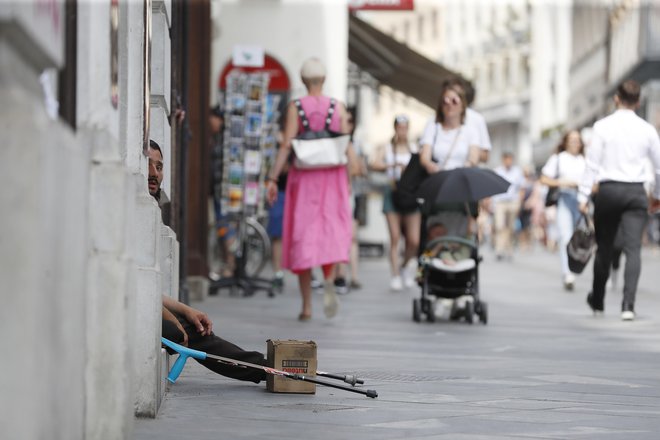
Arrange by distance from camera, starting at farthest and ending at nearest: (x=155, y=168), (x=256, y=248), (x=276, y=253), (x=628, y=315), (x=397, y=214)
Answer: (x=256, y=248), (x=397, y=214), (x=276, y=253), (x=628, y=315), (x=155, y=168)

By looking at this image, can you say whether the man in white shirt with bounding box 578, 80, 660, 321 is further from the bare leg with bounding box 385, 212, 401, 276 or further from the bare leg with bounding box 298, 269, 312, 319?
the bare leg with bounding box 385, 212, 401, 276

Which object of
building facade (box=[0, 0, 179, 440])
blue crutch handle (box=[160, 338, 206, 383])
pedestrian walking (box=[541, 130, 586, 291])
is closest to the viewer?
building facade (box=[0, 0, 179, 440])

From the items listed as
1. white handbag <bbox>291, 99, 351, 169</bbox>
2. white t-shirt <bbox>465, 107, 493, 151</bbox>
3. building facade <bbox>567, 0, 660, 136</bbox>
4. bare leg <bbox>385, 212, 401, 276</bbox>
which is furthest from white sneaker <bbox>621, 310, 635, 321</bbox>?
building facade <bbox>567, 0, 660, 136</bbox>

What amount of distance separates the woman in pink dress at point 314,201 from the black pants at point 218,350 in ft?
15.4

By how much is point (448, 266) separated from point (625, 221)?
5.22 ft

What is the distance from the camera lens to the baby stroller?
39.6 feet

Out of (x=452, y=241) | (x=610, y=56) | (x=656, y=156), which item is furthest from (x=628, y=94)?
(x=610, y=56)

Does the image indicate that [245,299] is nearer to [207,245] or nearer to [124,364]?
[207,245]

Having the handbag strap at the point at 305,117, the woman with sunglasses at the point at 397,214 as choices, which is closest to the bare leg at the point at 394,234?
the woman with sunglasses at the point at 397,214

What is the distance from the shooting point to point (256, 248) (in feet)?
60.2

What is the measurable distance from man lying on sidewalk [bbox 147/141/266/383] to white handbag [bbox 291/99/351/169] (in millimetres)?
4514

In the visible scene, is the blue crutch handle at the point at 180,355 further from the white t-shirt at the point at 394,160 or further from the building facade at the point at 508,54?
the building facade at the point at 508,54

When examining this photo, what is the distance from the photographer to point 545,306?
15.1 metres

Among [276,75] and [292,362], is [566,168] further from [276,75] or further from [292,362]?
[292,362]
